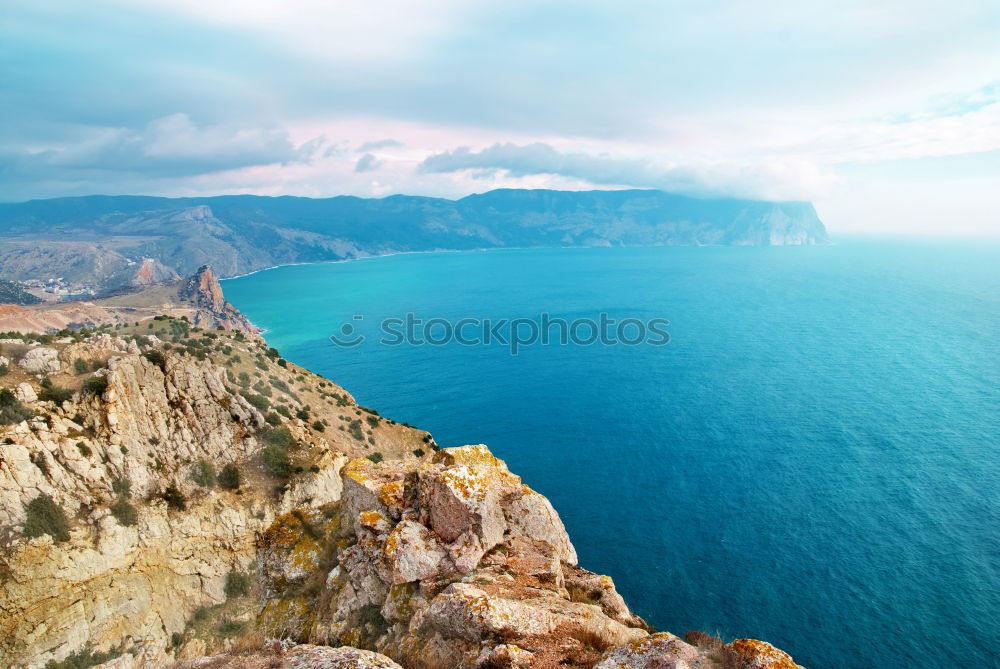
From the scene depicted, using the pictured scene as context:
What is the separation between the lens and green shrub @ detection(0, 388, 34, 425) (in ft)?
81.3

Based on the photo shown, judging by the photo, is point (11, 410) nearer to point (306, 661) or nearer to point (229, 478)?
point (229, 478)

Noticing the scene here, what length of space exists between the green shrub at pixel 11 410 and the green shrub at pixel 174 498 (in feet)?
25.8

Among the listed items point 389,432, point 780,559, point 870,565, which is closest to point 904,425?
point 870,565

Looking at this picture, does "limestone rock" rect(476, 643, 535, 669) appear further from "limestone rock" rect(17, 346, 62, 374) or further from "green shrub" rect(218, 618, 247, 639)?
"limestone rock" rect(17, 346, 62, 374)

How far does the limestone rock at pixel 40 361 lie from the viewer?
28750mm

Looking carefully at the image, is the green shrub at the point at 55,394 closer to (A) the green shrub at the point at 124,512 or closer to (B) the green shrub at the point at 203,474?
(A) the green shrub at the point at 124,512

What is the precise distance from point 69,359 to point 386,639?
30.1m

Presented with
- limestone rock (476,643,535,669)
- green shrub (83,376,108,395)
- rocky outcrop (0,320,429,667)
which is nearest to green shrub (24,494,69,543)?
rocky outcrop (0,320,429,667)

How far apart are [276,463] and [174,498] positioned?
6.00 m

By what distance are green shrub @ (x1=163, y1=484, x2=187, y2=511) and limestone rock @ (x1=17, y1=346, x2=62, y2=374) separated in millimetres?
9880

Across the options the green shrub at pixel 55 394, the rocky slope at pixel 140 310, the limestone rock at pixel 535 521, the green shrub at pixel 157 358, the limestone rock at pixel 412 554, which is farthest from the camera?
the rocky slope at pixel 140 310

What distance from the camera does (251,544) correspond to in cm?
3014

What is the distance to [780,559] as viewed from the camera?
48031mm

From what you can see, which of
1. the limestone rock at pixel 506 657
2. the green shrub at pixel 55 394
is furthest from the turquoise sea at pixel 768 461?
the green shrub at pixel 55 394
